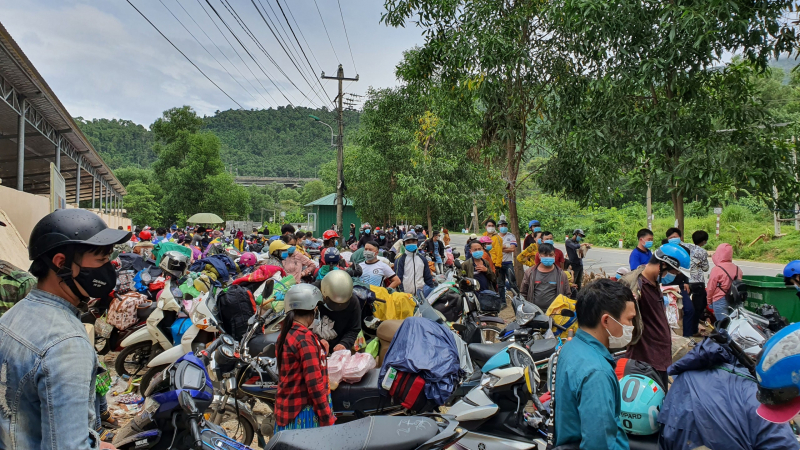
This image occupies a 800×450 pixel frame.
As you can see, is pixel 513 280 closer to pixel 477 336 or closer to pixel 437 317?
pixel 477 336

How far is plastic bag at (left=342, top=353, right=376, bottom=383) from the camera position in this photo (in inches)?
149

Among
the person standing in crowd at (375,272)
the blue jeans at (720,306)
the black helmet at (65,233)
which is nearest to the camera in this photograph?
the black helmet at (65,233)

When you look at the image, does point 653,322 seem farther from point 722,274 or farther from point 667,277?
point 722,274

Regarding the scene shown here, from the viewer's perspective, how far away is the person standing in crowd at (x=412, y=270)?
7273mm

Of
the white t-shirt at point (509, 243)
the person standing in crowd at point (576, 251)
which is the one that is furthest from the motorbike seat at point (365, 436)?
the person standing in crowd at point (576, 251)

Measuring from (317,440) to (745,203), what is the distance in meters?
37.9

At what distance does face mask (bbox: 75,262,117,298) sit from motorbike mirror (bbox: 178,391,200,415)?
3.55ft

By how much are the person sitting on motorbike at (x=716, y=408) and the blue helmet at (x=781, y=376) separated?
701 mm

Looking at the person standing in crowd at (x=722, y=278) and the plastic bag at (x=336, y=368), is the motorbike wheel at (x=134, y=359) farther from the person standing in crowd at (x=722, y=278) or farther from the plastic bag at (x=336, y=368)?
the person standing in crowd at (x=722, y=278)

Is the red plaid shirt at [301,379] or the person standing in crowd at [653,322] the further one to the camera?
the person standing in crowd at [653,322]

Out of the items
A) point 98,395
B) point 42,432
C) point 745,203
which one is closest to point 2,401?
point 42,432

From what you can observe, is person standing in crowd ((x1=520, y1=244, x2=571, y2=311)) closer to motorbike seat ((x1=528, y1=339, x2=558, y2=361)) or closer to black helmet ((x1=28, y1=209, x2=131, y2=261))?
motorbike seat ((x1=528, y1=339, x2=558, y2=361))

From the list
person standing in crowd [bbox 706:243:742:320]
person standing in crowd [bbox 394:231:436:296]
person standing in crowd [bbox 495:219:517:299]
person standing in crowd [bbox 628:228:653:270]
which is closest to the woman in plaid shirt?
person standing in crowd [bbox 394:231:436:296]

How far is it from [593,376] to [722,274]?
572 centimetres
